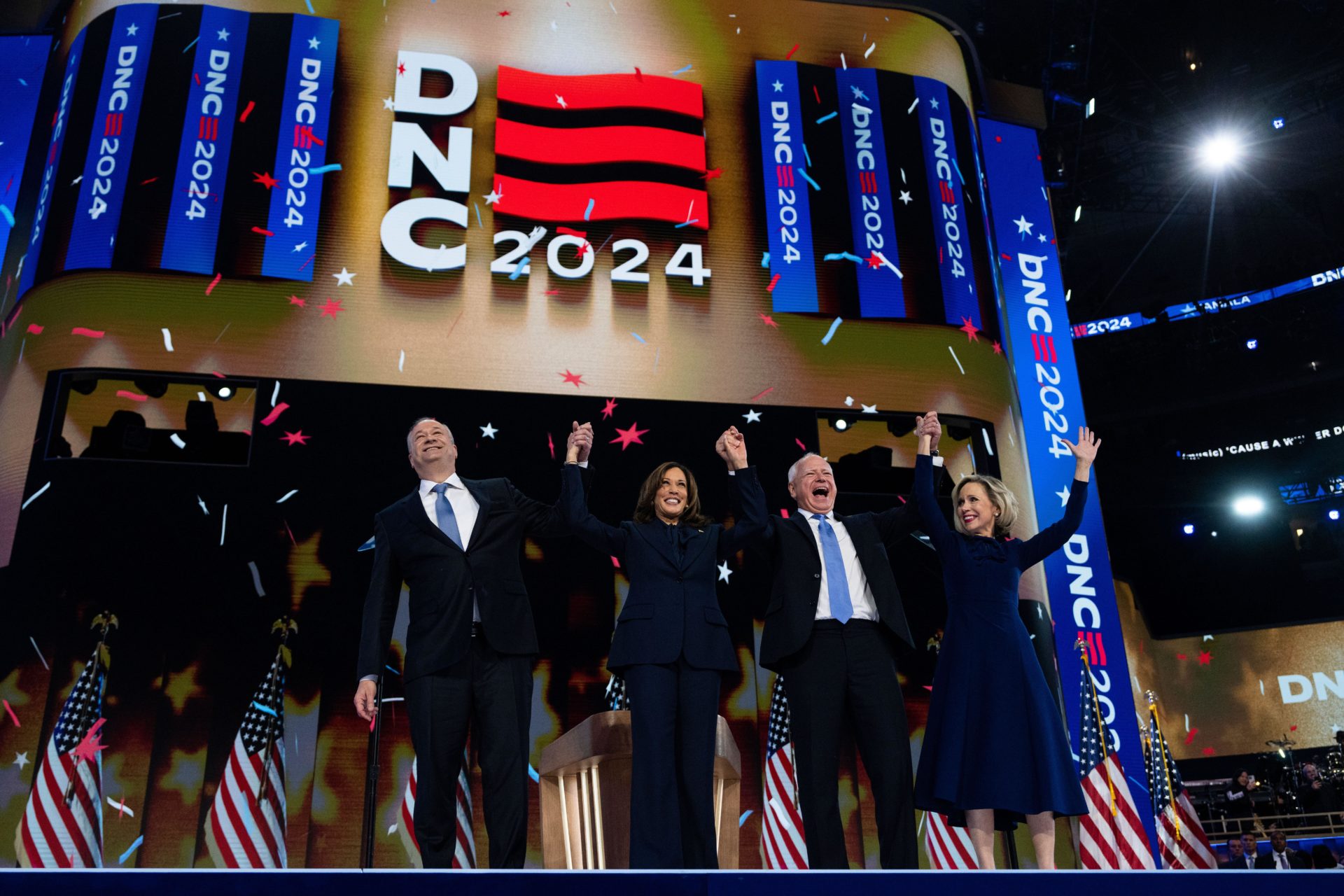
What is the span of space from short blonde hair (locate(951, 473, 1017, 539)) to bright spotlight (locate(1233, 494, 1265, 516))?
44.5ft

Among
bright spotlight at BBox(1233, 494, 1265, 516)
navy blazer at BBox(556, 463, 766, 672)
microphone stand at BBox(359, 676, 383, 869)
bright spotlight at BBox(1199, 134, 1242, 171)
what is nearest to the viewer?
microphone stand at BBox(359, 676, 383, 869)

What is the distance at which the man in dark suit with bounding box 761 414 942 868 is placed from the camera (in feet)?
9.73

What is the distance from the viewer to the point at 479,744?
3.03 metres

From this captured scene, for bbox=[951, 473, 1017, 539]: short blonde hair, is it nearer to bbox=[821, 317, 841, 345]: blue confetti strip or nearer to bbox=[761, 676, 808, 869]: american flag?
bbox=[761, 676, 808, 869]: american flag

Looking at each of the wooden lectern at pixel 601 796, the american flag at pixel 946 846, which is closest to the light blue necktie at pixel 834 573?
the wooden lectern at pixel 601 796

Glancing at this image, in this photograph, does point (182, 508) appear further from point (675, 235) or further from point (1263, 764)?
point (1263, 764)

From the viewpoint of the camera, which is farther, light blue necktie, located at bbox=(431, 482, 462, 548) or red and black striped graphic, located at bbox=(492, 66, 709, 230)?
red and black striped graphic, located at bbox=(492, 66, 709, 230)

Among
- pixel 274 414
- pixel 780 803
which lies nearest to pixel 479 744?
pixel 780 803

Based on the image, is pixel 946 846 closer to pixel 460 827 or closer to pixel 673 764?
pixel 460 827

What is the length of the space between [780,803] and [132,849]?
3182 mm

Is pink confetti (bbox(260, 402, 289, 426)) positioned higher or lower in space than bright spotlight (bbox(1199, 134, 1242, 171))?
lower

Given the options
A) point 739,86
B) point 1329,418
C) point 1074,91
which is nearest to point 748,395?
point 739,86
